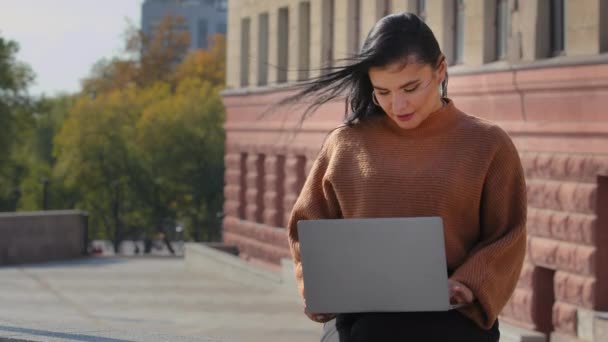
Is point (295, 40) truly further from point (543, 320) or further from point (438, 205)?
point (438, 205)

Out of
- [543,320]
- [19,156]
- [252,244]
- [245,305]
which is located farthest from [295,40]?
[19,156]

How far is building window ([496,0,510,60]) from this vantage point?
76.4 ft

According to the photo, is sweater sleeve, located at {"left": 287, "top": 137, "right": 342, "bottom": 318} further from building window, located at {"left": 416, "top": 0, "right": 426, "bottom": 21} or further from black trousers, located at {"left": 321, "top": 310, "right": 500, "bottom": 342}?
building window, located at {"left": 416, "top": 0, "right": 426, "bottom": 21}

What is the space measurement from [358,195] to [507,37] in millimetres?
18454

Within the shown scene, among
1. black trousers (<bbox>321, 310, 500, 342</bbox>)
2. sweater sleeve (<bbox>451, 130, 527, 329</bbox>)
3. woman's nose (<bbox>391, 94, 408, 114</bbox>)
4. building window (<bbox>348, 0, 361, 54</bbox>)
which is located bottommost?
black trousers (<bbox>321, 310, 500, 342</bbox>)

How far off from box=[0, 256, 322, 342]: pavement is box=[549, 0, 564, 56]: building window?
18.7ft

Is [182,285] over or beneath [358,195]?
beneath

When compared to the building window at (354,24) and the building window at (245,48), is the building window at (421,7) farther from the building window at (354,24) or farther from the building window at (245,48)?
the building window at (245,48)

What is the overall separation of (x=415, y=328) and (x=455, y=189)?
0.48 metres

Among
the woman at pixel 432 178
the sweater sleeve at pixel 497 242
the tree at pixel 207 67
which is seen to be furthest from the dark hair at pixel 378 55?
the tree at pixel 207 67

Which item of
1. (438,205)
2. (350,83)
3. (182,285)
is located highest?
(350,83)

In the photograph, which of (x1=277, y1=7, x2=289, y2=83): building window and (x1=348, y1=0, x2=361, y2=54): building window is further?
(x1=277, y1=7, x2=289, y2=83): building window

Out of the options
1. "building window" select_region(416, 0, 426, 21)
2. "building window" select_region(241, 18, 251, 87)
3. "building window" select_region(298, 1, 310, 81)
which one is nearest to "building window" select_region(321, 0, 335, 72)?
"building window" select_region(298, 1, 310, 81)

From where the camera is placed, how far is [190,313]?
90.3 ft
